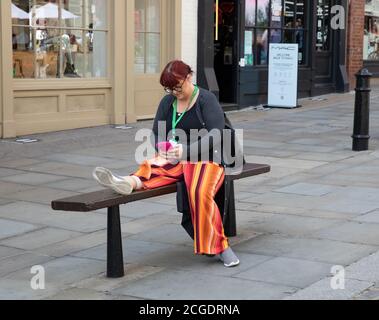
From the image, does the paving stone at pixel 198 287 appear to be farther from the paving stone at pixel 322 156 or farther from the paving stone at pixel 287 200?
the paving stone at pixel 322 156

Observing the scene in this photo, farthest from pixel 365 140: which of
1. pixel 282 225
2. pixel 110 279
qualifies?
pixel 110 279

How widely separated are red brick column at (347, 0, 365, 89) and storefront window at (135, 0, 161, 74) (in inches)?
278

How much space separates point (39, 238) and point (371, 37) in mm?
16382

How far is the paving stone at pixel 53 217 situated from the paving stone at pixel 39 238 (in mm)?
149

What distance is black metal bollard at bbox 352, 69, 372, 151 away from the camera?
32.7 ft

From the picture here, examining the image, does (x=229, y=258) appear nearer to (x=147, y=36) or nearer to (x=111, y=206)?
(x=111, y=206)

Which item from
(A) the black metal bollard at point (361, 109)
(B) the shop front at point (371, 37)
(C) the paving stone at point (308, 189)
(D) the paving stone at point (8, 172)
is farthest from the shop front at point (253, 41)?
(C) the paving stone at point (308, 189)

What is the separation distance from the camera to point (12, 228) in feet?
21.1

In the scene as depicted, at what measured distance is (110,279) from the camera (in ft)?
16.6

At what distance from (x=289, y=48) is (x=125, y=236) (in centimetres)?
1003

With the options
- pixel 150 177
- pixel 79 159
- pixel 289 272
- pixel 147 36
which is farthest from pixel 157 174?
pixel 147 36

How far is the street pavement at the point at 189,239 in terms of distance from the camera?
4.83 m
